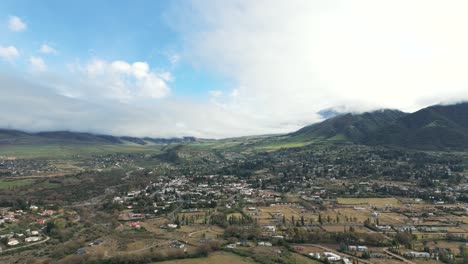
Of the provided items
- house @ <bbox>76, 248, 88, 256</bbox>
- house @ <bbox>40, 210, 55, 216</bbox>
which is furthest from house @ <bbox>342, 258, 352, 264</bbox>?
house @ <bbox>40, 210, 55, 216</bbox>

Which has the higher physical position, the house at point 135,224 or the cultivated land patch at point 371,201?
the cultivated land patch at point 371,201

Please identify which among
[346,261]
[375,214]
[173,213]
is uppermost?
[375,214]

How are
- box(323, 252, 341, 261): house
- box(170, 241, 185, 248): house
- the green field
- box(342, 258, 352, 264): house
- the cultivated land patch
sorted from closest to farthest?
box(342, 258, 352, 264): house < box(323, 252, 341, 261): house < box(170, 241, 185, 248): house < the cultivated land patch < the green field

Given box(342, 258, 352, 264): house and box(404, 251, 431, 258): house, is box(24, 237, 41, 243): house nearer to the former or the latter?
box(342, 258, 352, 264): house

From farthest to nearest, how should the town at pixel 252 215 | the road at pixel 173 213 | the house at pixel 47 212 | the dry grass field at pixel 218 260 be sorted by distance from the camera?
the road at pixel 173 213
the house at pixel 47 212
the town at pixel 252 215
the dry grass field at pixel 218 260

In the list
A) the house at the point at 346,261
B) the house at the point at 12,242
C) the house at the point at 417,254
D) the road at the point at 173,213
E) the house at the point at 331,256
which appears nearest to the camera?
the house at the point at 346,261

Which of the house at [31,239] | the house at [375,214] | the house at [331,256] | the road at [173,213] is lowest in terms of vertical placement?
the house at [31,239]

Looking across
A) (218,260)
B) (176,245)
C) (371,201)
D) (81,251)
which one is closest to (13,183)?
(81,251)

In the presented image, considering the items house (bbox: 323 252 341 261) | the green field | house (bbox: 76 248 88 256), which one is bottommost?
house (bbox: 76 248 88 256)

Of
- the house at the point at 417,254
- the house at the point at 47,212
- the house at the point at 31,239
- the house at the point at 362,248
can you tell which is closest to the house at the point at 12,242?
the house at the point at 31,239

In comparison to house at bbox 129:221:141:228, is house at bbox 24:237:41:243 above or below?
below

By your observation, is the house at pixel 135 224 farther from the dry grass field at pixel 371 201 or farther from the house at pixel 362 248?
the dry grass field at pixel 371 201

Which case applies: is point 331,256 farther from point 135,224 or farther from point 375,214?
point 135,224

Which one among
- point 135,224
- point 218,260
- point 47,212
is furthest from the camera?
point 47,212
